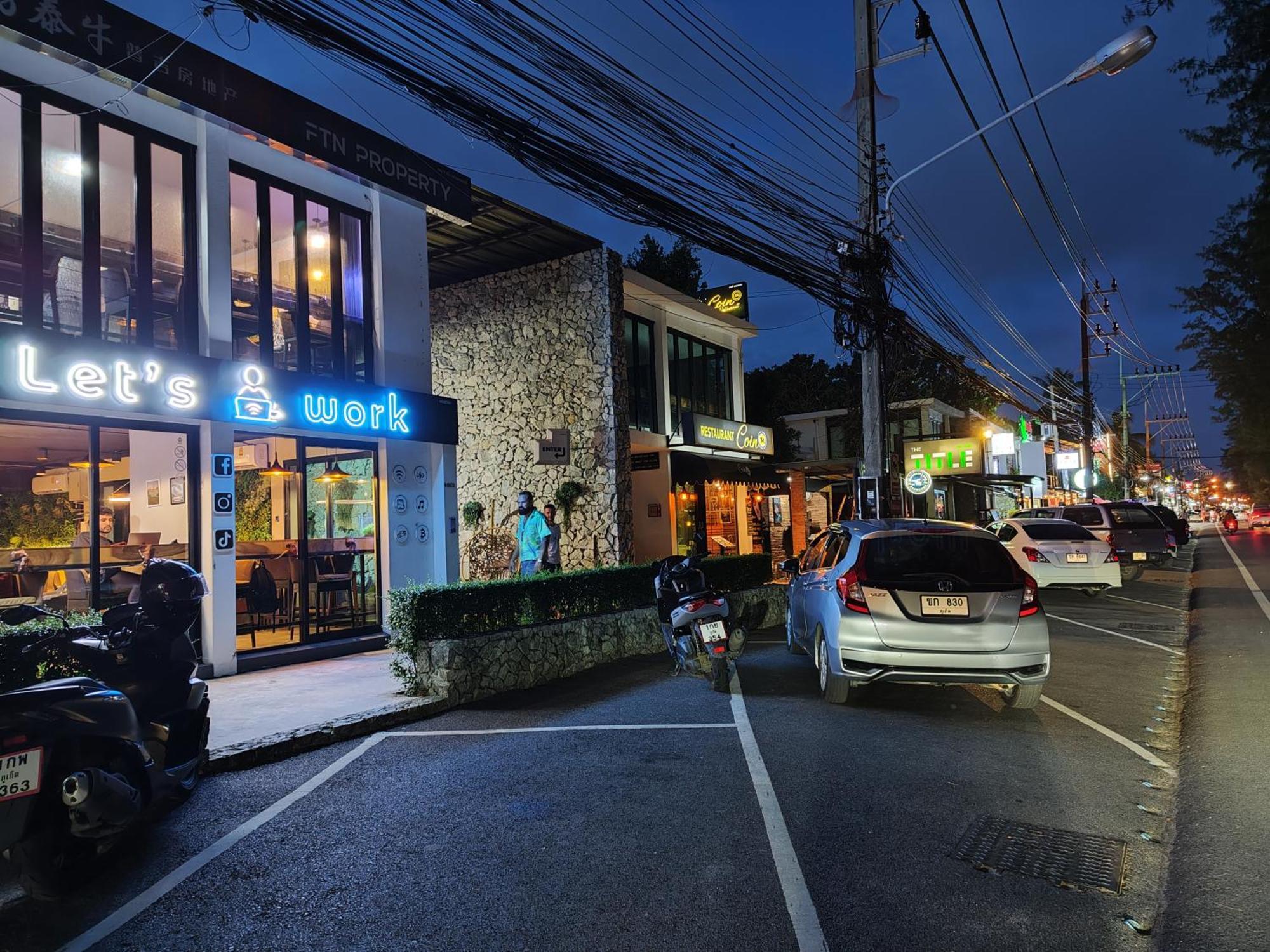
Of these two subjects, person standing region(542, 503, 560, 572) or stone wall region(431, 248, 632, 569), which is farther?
stone wall region(431, 248, 632, 569)

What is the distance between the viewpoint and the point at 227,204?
9.62 meters

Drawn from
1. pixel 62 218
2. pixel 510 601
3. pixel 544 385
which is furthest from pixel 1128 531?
pixel 62 218

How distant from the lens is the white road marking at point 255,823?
351cm

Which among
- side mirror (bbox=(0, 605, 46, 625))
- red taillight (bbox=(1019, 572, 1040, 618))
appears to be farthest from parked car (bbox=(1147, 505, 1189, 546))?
side mirror (bbox=(0, 605, 46, 625))

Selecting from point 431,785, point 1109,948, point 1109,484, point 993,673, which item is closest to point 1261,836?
point 1109,948

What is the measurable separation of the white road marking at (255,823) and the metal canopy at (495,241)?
8.53m

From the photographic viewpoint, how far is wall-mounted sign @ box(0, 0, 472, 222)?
285 inches

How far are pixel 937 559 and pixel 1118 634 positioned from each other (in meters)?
6.33

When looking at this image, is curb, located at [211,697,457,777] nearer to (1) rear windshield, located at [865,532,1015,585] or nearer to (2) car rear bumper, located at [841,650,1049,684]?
(2) car rear bumper, located at [841,650,1049,684]

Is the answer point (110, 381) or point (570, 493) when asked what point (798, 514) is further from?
point (110, 381)

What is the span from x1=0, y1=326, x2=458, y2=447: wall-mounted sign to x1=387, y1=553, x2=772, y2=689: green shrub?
2666 millimetres

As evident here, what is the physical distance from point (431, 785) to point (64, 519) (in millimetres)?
6242

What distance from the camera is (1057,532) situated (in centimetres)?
1603

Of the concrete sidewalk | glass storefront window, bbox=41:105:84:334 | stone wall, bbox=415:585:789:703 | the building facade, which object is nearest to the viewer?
the concrete sidewalk
